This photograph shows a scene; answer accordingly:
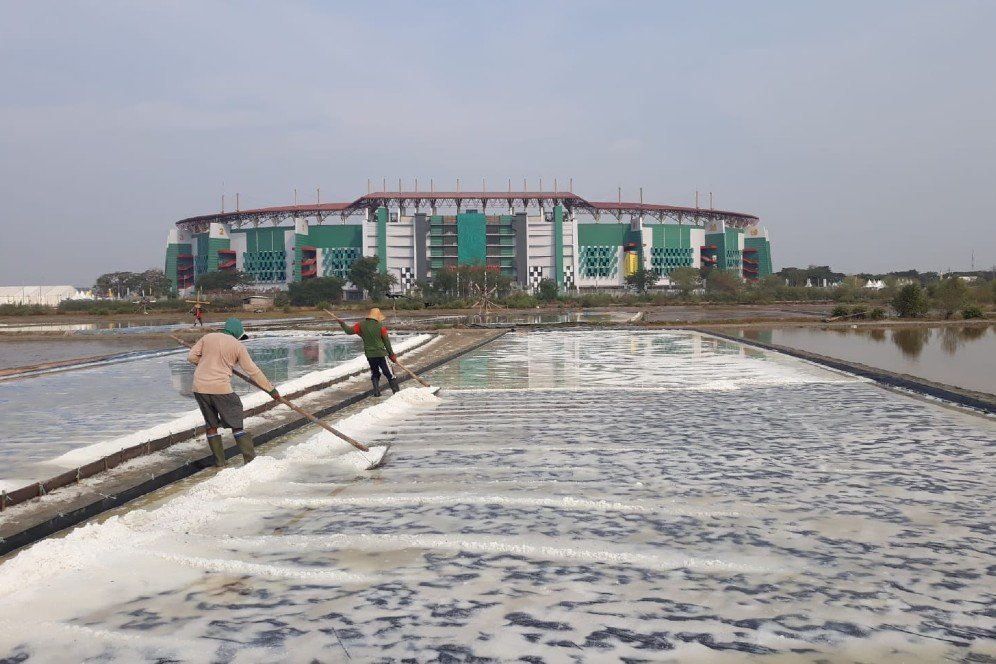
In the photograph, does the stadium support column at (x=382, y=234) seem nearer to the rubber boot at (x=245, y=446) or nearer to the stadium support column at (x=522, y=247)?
the stadium support column at (x=522, y=247)

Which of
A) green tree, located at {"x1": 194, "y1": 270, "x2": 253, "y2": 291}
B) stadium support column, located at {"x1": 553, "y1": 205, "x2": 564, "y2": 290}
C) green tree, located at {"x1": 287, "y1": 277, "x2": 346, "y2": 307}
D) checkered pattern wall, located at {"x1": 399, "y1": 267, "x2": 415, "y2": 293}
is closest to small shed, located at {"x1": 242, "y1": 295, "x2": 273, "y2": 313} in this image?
green tree, located at {"x1": 287, "y1": 277, "x2": 346, "y2": 307}

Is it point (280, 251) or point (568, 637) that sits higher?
point (280, 251)

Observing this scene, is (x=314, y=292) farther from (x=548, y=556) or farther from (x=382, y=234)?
(x=548, y=556)

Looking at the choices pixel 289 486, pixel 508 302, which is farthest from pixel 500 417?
pixel 508 302

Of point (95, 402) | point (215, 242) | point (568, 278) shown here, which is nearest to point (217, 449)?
point (95, 402)

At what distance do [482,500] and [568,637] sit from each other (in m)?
2.55

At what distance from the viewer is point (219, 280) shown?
10569 cm

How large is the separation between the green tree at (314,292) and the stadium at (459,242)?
11.4 m

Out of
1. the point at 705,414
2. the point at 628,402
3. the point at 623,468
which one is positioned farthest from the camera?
the point at 628,402

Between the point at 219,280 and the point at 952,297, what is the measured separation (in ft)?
279

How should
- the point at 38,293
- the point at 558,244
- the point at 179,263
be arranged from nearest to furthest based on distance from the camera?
1. the point at 38,293
2. the point at 558,244
3. the point at 179,263

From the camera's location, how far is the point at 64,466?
753cm

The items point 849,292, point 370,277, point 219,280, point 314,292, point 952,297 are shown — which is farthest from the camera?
point 219,280

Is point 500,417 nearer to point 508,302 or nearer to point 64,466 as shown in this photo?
point 64,466
